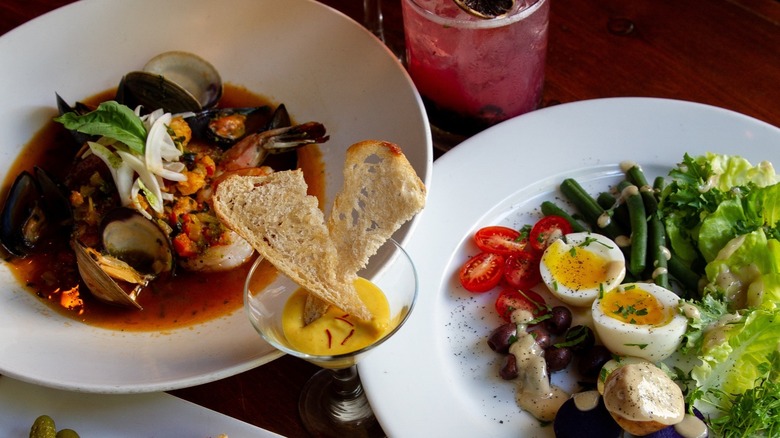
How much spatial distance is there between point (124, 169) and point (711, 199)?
7.25ft

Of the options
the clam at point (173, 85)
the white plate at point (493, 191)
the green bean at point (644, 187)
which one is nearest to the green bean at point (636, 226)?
the green bean at point (644, 187)

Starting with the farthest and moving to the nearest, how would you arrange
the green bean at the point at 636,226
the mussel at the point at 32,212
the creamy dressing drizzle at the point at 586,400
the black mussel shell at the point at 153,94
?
the black mussel shell at the point at 153,94, the mussel at the point at 32,212, the green bean at the point at 636,226, the creamy dressing drizzle at the point at 586,400

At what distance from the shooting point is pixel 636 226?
2.79m

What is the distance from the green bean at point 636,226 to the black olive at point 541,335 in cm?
43

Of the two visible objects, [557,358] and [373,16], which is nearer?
[557,358]

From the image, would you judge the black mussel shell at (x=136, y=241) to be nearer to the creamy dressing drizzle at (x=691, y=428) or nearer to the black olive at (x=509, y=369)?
the black olive at (x=509, y=369)

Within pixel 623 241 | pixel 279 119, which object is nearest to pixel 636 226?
pixel 623 241

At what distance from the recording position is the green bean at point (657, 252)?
2648 mm

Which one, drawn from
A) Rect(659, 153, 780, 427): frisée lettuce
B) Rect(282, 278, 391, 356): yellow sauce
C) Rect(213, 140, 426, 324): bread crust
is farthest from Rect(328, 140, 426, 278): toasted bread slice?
Rect(659, 153, 780, 427): frisée lettuce

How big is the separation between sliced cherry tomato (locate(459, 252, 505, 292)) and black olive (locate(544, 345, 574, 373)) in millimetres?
362

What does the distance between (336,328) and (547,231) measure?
3.35ft

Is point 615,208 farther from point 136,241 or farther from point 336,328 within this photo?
point 136,241

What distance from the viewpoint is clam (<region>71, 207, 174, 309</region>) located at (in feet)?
9.15

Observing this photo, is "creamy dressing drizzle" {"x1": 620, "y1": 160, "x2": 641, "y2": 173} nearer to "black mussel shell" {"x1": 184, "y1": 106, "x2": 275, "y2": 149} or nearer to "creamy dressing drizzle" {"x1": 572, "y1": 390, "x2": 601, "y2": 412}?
"creamy dressing drizzle" {"x1": 572, "y1": 390, "x2": 601, "y2": 412}
